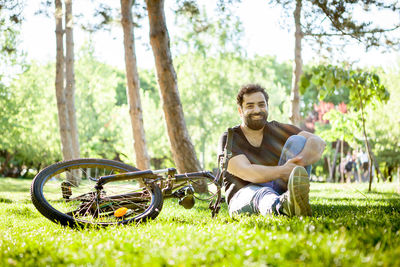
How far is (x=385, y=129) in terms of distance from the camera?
25.0m

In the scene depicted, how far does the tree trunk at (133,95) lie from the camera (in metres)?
9.69

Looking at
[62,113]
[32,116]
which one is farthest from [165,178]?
[32,116]

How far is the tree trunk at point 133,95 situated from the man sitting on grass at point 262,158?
5.43m

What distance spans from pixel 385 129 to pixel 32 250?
2609 centimetres

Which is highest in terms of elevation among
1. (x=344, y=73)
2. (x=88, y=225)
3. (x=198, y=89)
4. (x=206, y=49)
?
(x=206, y=49)

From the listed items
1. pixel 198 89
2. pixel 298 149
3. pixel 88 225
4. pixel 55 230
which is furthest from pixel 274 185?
pixel 198 89

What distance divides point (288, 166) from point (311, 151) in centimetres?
35

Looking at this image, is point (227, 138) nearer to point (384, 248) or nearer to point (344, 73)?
point (384, 248)

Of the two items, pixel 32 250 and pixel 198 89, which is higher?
pixel 198 89

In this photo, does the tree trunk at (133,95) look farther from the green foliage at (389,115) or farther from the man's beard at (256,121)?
the green foliage at (389,115)

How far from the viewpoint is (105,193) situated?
4055 millimetres

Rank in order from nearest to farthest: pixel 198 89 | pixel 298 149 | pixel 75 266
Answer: pixel 75 266 < pixel 298 149 < pixel 198 89

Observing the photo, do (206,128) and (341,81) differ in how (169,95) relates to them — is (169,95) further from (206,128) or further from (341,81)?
(206,128)

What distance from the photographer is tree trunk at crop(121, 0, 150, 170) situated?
969 cm
